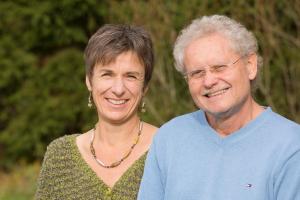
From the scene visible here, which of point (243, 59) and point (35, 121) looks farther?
point (35, 121)

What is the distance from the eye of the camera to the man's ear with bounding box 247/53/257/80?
297 cm

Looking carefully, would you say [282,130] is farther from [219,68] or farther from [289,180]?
[219,68]

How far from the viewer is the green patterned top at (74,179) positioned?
3.56m

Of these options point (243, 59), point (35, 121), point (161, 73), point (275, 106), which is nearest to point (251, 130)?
point (243, 59)

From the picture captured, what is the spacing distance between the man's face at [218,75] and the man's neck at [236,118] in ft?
0.05

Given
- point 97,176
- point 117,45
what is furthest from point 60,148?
point 117,45

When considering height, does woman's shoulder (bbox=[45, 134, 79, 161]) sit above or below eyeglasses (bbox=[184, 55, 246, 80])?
below

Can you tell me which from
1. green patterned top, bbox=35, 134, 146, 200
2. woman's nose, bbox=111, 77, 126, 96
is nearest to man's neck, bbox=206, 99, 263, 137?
woman's nose, bbox=111, 77, 126, 96

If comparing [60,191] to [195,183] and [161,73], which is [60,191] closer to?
[195,183]

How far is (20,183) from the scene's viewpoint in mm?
7852

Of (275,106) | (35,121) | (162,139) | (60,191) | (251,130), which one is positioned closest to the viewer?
(251,130)

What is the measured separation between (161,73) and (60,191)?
3588mm

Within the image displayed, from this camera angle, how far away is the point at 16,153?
870 cm

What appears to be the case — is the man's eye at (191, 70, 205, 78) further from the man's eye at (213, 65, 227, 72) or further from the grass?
the grass
